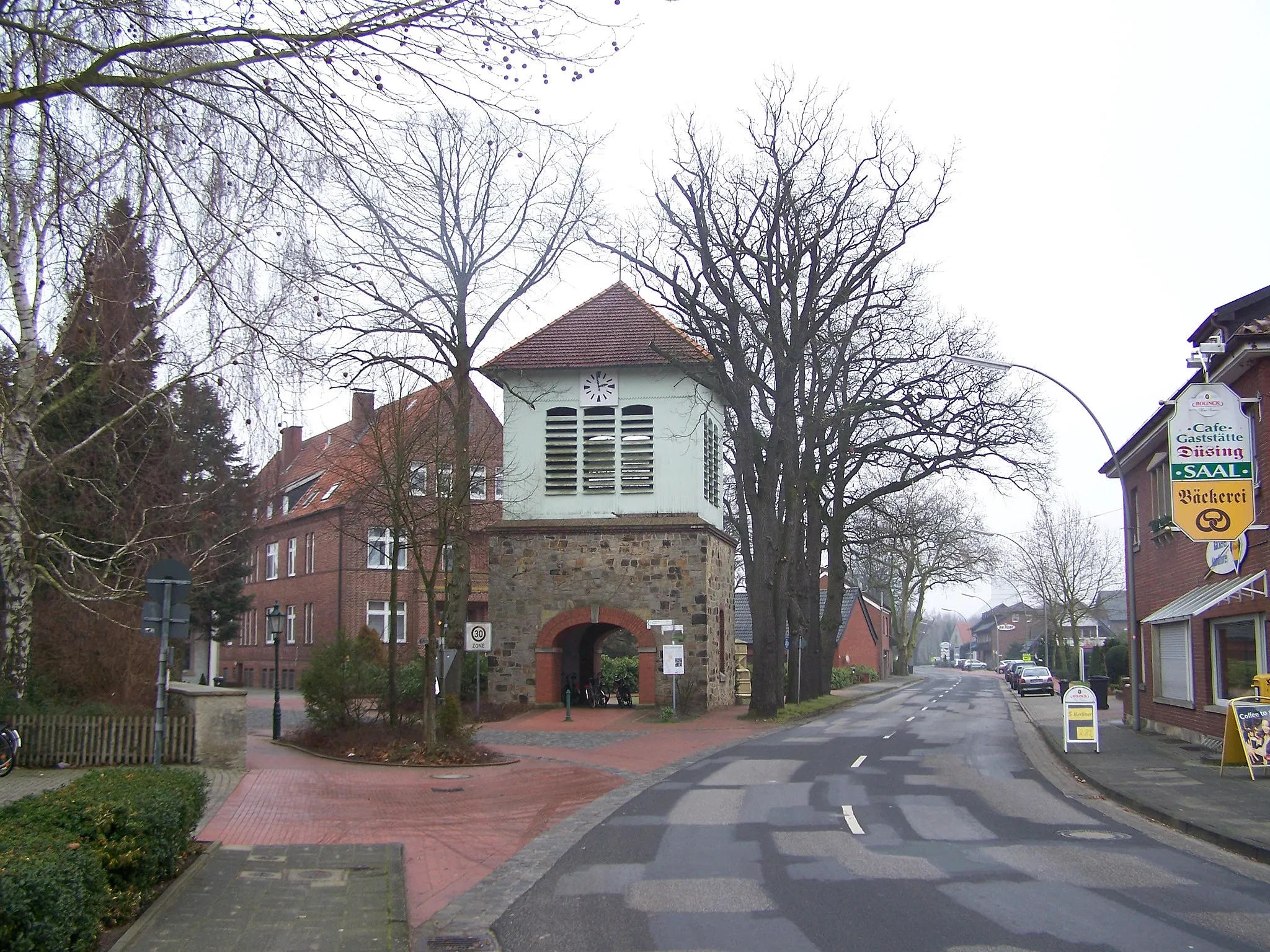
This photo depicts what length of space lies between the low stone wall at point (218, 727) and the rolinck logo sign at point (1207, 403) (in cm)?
1553

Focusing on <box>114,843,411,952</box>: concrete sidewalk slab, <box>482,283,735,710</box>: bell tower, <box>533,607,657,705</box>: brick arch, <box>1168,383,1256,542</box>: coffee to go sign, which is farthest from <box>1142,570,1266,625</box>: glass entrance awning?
<box>114,843,411,952</box>: concrete sidewalk slab

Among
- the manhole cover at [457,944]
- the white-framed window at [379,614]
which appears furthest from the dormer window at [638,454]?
the manhole cover at [457,944]

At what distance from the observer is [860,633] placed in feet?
292

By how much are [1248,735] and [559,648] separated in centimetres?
1927

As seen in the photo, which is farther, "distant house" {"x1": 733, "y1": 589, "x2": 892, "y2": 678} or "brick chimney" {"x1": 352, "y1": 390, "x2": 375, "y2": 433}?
"distant house" {"x1": 733, "y1": 589, "x2": 892, "y2": 678}

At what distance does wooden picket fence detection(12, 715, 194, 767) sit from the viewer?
17422mm

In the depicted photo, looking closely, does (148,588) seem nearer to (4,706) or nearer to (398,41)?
(4,706)

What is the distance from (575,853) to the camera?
11.2m

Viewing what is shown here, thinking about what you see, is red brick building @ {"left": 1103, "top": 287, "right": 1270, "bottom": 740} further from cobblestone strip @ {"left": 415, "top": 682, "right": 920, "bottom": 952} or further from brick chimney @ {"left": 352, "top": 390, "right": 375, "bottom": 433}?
brick chimney @ {"left": 352, "top": 390, "right": 375, "bottom": 433}

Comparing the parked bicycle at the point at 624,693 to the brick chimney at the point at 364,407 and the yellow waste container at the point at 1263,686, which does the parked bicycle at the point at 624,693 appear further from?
the yellow waste container at the point at 1263,686

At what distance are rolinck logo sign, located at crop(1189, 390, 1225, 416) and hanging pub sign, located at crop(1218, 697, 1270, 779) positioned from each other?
429 cm

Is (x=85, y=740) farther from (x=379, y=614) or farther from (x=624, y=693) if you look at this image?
(x=379, y=614)

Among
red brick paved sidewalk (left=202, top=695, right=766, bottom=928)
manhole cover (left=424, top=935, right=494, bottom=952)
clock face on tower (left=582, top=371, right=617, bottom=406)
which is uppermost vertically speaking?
clock face on tower (left=582, top=371, right=617, bottom=406)

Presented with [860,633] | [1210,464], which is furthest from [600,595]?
[860,633]
